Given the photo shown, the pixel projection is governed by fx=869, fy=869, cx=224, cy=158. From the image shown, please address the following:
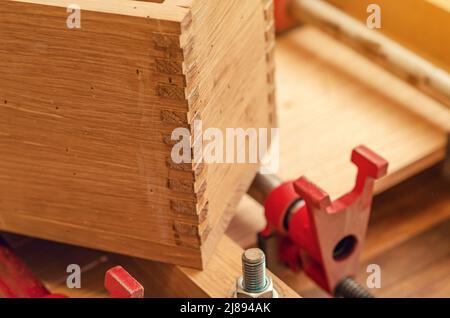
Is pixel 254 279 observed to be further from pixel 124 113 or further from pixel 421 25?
pixel 421 25

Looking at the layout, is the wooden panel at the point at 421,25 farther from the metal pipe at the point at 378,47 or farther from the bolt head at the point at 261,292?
the bolt head at the point at 261,292

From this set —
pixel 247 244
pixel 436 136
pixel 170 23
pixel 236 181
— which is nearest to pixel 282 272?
pixel 247 244

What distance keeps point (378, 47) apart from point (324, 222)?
34cm

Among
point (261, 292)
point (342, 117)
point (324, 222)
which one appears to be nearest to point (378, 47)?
point (342, 117)

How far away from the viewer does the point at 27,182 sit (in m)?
0.88

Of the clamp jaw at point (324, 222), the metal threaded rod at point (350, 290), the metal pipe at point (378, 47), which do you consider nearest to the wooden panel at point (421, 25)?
the metal pipe at point (378, 47)

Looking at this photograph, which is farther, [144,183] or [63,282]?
[63,282]

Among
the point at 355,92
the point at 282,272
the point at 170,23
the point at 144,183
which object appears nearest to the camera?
the point at 170,23

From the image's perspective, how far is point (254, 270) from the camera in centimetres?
78

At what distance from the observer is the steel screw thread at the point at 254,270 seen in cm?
77

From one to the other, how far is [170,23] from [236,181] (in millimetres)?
267

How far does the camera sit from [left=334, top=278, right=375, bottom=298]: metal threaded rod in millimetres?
944

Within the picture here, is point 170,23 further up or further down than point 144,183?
further up

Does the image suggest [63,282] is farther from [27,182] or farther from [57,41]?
[57,41]
